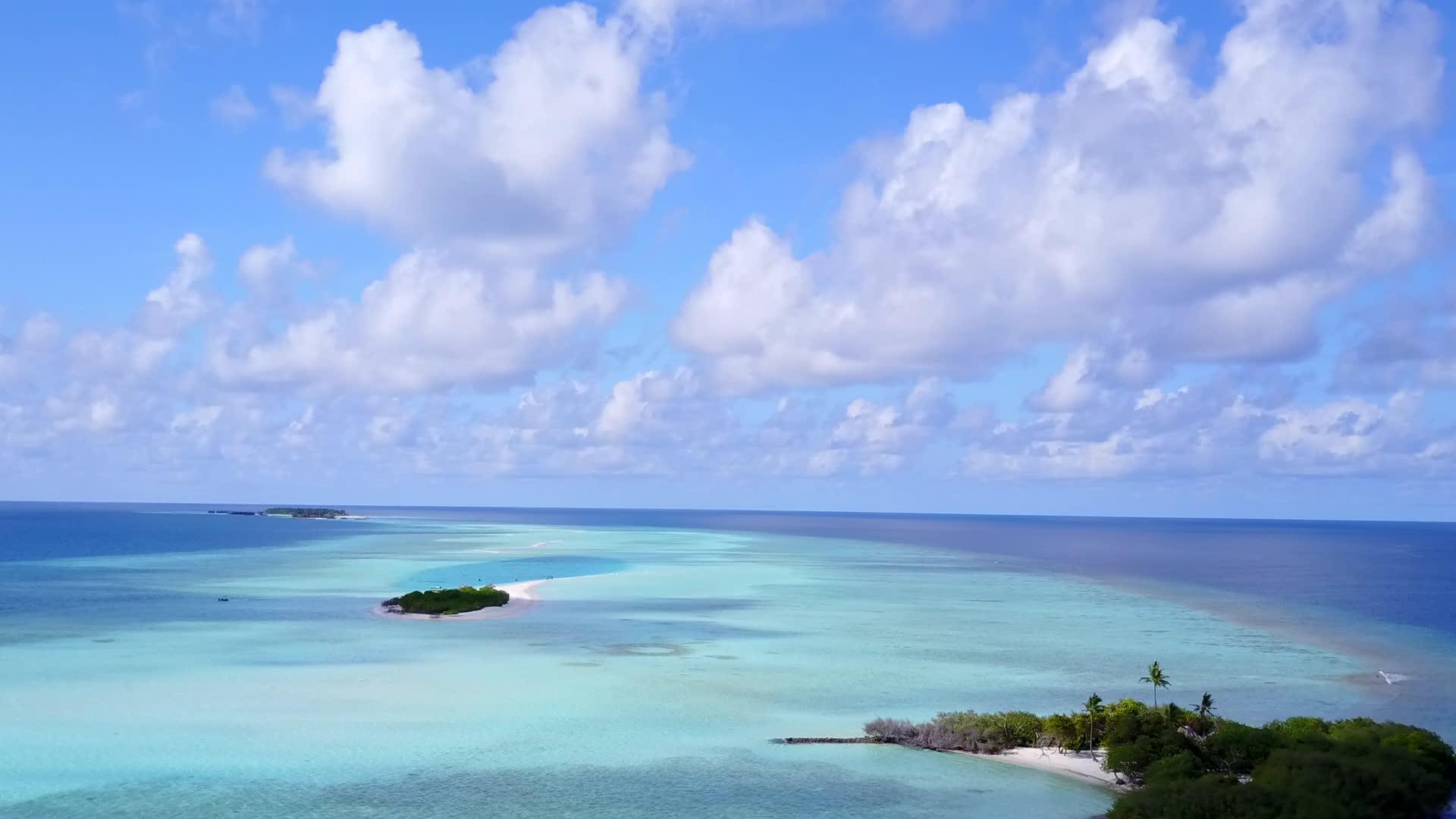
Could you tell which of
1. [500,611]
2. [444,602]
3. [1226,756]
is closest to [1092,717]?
[1226,756]

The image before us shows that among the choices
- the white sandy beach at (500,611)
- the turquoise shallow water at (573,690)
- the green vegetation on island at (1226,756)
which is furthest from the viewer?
the white sandy beach at (500,611)

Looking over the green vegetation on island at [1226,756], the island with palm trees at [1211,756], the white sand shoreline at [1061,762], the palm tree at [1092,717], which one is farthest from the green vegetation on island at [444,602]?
the palm tree at [1092,717]

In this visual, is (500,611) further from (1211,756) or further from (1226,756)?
(1226,756)

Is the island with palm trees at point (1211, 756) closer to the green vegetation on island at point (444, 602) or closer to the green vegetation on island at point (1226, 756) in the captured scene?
the green vegetation on island at point (1226, 756)

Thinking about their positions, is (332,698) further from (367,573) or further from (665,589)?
(367,573)

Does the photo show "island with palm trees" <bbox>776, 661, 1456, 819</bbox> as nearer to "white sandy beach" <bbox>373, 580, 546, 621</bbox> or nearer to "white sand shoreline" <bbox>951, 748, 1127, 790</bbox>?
"white sand shoreline" <bbox>951, 748, 1127, 790</bbox>

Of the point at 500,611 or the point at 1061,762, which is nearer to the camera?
the point at 1061,762

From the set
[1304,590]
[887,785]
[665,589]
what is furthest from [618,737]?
[1304,590]
